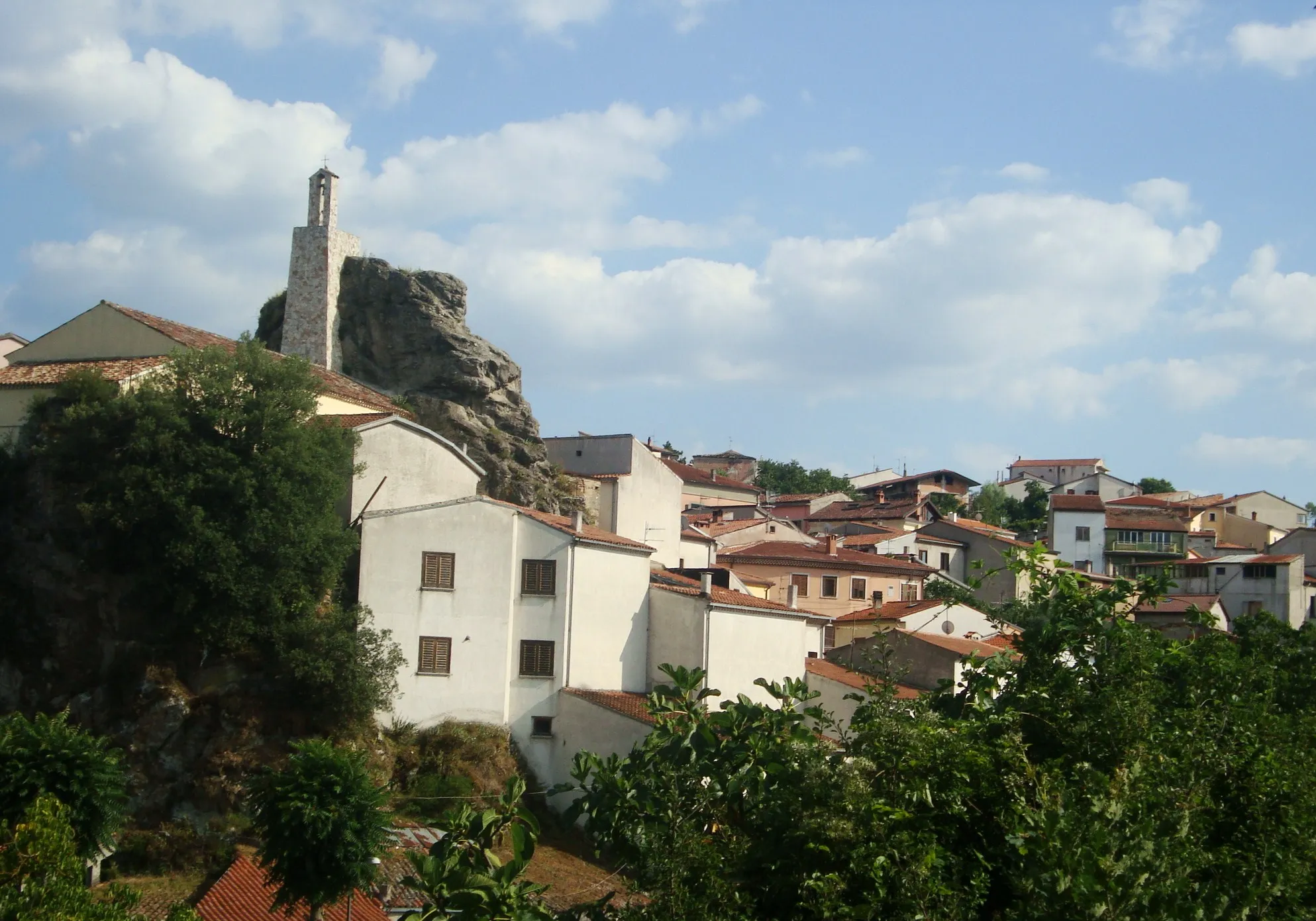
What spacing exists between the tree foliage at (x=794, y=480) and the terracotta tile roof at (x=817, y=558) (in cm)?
5251

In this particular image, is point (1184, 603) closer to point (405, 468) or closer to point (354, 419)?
point (405, 468)

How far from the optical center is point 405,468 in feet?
117

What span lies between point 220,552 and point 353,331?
2252 cm

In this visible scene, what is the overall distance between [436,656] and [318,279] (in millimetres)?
23546

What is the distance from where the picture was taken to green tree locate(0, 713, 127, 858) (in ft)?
79.4

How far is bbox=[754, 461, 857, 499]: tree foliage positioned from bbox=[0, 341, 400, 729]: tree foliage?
7833 centimetres

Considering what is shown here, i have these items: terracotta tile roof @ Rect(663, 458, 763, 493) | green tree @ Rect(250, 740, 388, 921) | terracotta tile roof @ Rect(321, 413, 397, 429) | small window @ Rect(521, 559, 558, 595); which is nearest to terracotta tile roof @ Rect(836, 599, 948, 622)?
small window @ Rect(521, 559, 558, 595)

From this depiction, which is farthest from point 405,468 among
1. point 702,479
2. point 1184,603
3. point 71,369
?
point 702,479

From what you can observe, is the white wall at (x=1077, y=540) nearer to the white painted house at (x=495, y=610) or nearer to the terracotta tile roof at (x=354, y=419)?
the white painted house at (x=495, y=610)

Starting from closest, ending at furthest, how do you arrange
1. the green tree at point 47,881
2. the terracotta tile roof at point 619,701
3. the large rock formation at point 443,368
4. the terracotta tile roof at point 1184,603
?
the green tree at point 47,881, the terracotta tile roof at point 619,701, the large rock formation at point 443,368, the terracotta tile roof at point 1184,603

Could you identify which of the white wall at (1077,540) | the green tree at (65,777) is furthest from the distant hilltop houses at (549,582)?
the white wall at (1077,540)

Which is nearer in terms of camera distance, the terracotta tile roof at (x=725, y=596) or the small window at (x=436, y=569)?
the small window at (x=436, y=569)

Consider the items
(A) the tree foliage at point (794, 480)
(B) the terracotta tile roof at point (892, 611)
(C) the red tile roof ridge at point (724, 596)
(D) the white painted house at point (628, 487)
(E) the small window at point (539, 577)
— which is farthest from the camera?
(A) the tree foliage at point (794, 480)

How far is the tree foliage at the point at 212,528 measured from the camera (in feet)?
99.0
